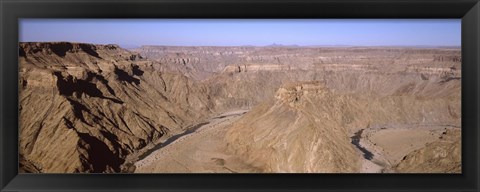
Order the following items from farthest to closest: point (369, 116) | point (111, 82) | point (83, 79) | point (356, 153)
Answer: point (111, 82) < point (83, 79) < point (369, 116) < point (356, 153)

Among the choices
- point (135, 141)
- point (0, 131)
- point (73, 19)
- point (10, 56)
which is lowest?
point (135, 141)

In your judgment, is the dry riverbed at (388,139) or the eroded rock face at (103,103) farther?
the eroded rock face at (103,103)

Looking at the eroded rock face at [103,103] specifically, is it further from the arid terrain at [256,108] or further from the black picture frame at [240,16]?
the black picture frame at [240,16]

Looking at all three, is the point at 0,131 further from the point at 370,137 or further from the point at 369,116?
the point at 369,116

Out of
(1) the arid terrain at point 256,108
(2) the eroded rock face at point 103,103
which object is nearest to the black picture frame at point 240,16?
(1) the arid terrain at point 256,108


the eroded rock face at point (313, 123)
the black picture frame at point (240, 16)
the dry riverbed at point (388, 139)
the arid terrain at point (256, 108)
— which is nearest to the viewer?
the black picture frame at point (240, 16)

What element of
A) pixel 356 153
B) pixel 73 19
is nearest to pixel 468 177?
pixel 73 19

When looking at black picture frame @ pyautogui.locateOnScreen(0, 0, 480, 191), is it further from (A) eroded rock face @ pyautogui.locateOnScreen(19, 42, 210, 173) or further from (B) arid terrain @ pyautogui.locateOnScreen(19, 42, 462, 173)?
(A) eroded rock face @ pyautogui.locateOnScreen(19, 42, 210, 173)
